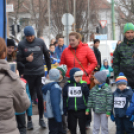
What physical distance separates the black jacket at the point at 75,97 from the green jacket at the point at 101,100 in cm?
12

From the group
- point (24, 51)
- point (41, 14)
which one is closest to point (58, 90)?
point (24, 51)

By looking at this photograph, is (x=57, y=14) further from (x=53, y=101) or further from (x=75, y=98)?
(x=53, y=101)

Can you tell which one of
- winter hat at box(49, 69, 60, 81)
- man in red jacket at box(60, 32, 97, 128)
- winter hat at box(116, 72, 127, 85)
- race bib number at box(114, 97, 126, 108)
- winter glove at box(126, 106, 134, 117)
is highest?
man in red jacket at box(60, 32, 97, 128)

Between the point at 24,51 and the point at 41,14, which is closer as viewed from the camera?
the point at 24,51

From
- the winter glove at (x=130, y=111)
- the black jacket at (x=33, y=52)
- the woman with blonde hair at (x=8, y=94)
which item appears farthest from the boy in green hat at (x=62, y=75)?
the woman with blonde hair at (x=8, y=94)

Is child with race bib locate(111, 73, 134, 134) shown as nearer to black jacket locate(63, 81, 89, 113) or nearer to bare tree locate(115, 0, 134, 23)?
black jacket locate(63, 81, 89, 113)

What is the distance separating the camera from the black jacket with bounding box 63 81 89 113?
20.8 feet

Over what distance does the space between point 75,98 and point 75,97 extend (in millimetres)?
17

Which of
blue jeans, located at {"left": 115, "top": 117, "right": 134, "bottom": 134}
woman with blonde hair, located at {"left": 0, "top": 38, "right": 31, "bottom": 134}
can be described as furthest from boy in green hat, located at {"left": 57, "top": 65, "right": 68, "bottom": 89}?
woman with blonde hair, located at {"left": 0, "top": 38, "right": 31, "bottom": 134}

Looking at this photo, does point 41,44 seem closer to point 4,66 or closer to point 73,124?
point 73,124

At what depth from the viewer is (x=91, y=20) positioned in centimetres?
4556

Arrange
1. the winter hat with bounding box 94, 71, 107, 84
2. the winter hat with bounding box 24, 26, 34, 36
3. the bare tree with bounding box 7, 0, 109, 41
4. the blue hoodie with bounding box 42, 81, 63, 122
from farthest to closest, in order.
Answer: the bare tree with bounding box 7, 0, 109, 41 < the winter hat with bounding box 24, 26, 34, 36 < the winter hat with bounding box 94, 71, 107, 84 < the blue hoodie with bounding box 42, 81, 63, 122

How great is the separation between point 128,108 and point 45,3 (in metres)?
33.3

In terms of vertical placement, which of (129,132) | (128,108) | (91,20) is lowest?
(129,132)
